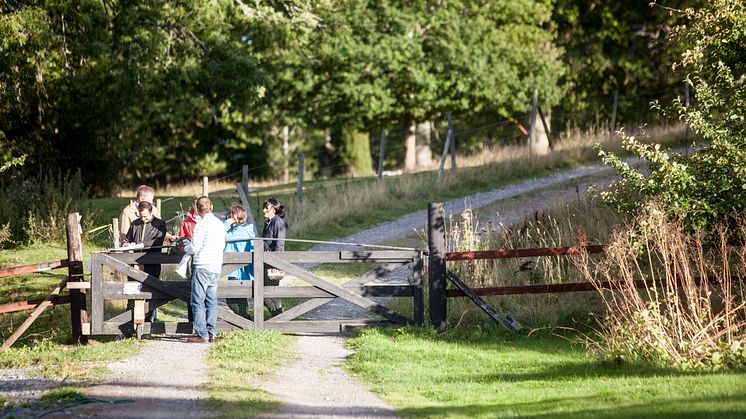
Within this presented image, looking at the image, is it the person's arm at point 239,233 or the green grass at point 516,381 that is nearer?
the green grass at point 516,381

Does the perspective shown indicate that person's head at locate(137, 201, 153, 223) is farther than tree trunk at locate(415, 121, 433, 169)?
No

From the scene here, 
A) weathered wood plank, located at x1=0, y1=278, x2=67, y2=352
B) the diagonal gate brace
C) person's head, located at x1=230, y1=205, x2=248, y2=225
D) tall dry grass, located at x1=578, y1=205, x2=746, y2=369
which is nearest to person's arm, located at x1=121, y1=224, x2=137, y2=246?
weathered wood plank, located at x1=0, y1=278, x2=67, y2=352

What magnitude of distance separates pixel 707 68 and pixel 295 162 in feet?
131

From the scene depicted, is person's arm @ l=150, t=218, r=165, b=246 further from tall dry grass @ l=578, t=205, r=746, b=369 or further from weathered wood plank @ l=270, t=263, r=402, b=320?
tall dry grass @ l=578, t=205, r=746, b=369

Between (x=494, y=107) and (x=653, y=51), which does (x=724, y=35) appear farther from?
(x=653, y=51)

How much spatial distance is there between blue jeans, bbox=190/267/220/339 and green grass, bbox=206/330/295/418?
23cm

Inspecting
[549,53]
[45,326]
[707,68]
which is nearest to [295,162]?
[549,53]

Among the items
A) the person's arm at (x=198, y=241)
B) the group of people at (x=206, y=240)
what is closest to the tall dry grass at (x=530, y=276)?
the group of people at (x=206, y=240)

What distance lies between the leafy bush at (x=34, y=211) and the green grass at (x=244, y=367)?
28.0ft

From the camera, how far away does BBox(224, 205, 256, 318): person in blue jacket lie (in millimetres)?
12344

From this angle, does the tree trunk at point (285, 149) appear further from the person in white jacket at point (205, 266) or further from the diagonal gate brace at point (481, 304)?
the diagonal gate brace at point (481, 304)

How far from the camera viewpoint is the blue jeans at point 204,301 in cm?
1124

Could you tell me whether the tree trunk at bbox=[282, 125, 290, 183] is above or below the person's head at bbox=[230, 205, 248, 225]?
above

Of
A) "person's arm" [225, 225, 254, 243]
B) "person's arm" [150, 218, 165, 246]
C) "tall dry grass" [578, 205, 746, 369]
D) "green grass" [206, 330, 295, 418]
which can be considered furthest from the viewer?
"person's arm" [150, 218, 165, 246]
